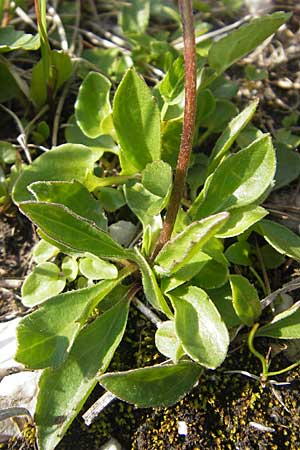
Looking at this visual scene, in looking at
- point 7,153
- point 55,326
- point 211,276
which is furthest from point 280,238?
point 7,153

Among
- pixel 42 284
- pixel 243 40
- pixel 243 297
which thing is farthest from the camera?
pixel 243 40

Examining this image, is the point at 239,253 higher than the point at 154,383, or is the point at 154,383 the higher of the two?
the point at 239,253

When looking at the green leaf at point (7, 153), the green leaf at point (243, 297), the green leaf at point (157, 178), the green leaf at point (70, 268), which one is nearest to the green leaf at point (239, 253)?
the green leaf at point (243, 297)

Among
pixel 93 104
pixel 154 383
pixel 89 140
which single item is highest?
pixel 93 104

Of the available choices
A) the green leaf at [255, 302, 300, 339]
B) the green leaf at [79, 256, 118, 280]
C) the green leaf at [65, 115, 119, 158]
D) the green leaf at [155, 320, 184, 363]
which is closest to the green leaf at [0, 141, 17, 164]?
the green leaf at [65, 115, 119, 158]

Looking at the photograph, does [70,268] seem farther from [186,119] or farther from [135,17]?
[135,17]

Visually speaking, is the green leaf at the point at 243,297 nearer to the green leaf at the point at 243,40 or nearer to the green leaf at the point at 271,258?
the green leaf at the point at 271,258

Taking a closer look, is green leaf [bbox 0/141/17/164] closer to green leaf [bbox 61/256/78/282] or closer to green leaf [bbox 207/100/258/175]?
green leaf [bbox 61/256/78/282]
